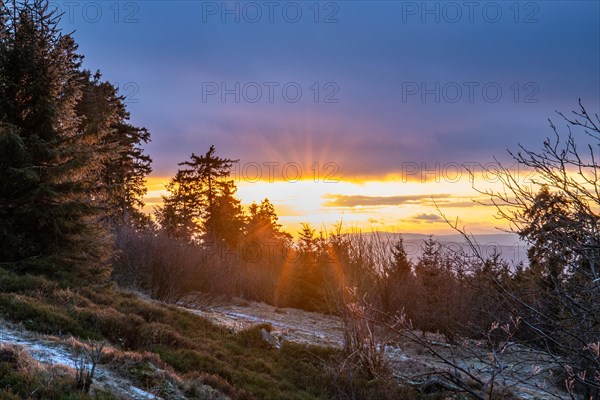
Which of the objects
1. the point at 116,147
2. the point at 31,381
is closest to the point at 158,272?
the point at 116,147

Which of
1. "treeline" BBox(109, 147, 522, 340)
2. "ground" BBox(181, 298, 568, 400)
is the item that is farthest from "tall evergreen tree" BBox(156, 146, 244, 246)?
"ground" BBox(181, 298, 568, 400)

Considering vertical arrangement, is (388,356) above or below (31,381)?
below

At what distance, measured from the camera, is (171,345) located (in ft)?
33.1

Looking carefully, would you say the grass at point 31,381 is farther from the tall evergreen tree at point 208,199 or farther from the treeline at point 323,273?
the tall evergreen tree at point 208,199

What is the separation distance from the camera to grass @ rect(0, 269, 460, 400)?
27.8 ft

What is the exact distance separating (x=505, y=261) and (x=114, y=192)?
1134 centimetres

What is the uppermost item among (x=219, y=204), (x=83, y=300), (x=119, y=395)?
(x=219, y=204)

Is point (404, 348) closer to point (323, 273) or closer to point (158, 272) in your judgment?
point (323, 273)

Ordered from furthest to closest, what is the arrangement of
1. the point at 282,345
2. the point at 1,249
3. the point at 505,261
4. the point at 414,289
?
the point at 414,289
the point at 282,345
the point at 1,249
the point at 505,261

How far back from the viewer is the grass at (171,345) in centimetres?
848

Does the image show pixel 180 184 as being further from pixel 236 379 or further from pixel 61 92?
pixel 236 379

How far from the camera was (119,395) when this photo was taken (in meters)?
6.23

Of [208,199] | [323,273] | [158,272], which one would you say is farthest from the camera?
[208,199]

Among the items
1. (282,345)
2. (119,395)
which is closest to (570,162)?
(119,395)
